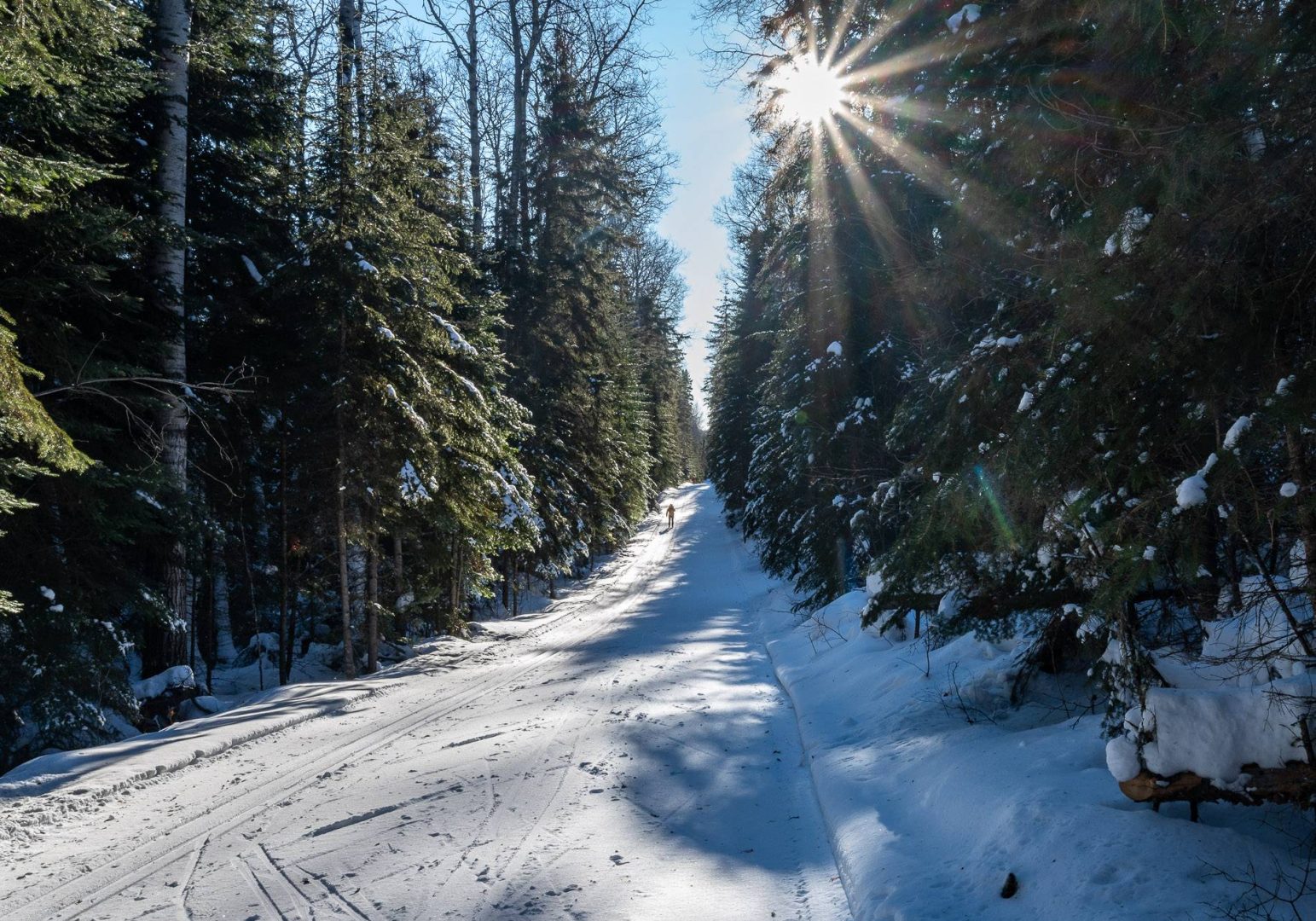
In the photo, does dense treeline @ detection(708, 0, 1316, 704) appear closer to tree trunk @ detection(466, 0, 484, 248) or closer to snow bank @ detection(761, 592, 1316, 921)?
snow bank @ detection(761, 592, 1316, 921)

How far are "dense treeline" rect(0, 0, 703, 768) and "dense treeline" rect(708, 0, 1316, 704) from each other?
6638 mm

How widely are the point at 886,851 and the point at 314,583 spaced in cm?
1103

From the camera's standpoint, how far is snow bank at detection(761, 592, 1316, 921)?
392 centimetres

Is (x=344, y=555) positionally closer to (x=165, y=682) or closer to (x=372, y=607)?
(x=372, y=607)

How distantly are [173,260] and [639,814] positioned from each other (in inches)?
380

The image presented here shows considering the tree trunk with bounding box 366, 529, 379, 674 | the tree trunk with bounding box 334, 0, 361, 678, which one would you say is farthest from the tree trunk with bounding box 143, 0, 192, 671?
the tree trunk with bounding box 366, 529, 379, 674

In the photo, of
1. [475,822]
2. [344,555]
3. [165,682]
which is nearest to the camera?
[475,822]

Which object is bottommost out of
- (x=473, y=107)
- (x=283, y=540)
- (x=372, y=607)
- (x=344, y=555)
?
(x=372, y=607)

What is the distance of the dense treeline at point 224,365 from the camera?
26.7 feet

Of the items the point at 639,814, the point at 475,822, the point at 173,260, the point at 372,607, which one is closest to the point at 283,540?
the point at 372,607

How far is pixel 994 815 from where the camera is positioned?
4965 mm

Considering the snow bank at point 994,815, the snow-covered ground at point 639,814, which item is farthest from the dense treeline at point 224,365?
the snow bank at point 994,815

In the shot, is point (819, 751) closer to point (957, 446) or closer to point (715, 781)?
point (715, 781)

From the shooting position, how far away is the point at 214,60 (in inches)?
465
